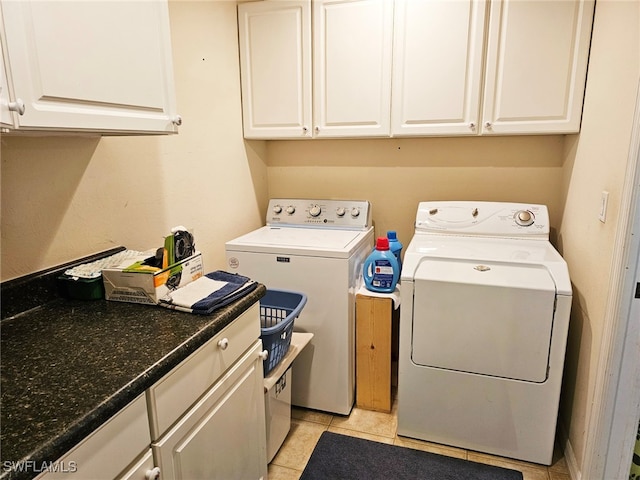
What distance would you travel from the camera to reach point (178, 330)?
1.12 m

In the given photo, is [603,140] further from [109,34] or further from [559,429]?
[109,34]

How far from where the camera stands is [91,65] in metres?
1.06

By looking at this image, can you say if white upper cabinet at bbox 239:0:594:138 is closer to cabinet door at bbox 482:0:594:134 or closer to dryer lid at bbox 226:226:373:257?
cabinet door at bbox 482:0:594:134

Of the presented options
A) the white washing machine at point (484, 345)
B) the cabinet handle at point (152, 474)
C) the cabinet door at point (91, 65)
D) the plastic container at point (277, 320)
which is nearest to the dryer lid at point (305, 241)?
the plastic container at point (277, 320)

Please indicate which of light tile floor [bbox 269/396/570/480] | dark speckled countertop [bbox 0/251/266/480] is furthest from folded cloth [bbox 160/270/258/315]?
light tile floor [bbox 269/396/570/480]

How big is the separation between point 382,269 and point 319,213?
59 cm

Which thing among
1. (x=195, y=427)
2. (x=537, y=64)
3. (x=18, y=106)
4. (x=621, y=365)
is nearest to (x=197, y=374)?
(x=195, y=427)

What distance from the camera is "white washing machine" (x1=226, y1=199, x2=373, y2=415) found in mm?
2045

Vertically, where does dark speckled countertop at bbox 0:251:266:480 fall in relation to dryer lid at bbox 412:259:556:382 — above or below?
above

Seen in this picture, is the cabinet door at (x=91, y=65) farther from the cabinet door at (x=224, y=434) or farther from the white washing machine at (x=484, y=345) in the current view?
the white washing machine at (x=484, y=345)

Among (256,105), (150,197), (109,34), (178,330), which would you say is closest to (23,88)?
(109,34)

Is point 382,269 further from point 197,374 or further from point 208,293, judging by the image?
point 197,374

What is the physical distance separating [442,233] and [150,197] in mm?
1482

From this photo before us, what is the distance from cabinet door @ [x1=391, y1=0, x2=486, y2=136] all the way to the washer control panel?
537 millimetres
